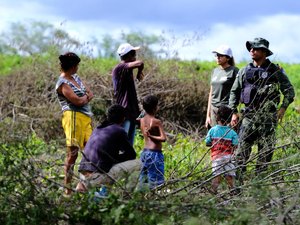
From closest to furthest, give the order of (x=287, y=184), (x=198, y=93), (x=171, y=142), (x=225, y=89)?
(x=287, y=184) < (x=225, y=89) < (x=171, y=142) < (x=198, y=93)

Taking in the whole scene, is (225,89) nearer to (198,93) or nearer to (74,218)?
(74,218)

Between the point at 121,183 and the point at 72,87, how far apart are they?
9.30 ft

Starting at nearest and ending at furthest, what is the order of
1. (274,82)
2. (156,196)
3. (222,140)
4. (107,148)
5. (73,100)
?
(156,196), (107,148), (222,140), (73,100), (274,82)

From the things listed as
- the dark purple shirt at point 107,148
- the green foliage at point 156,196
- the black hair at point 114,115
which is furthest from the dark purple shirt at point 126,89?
the dark purple shirt at point 107,148

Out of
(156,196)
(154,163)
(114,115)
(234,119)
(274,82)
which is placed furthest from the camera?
(274,82)

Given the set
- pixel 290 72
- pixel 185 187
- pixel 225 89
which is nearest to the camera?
pixel 185 187

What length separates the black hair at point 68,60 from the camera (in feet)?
27.9

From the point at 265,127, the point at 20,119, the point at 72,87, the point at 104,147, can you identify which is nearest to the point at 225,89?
the point at 265,127

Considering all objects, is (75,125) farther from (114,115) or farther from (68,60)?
(114,115)

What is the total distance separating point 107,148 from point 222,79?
2.59 meters

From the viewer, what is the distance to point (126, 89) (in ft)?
30.3

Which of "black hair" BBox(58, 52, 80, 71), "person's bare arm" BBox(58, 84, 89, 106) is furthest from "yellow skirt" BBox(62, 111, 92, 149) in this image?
"black hair" BBox(58, 52, 80, 71)

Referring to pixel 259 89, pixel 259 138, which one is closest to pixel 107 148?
pixel 259 138

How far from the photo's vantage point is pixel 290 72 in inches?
848
